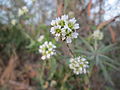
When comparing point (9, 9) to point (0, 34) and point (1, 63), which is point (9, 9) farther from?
point (1, 63)

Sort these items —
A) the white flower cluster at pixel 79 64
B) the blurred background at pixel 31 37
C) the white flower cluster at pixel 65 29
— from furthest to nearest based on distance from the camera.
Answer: the blurred background at pixel 31 37
the white flower cluster at pixel 79 64
the white flower cluster at pixel 65 29

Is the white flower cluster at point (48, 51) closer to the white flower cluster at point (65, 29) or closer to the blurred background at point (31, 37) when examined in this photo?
the white flower cluster at point (65, 29)

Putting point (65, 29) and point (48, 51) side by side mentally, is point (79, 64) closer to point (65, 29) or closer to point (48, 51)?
point (48, 51)

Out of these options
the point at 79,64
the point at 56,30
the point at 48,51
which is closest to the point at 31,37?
the point at 48,51

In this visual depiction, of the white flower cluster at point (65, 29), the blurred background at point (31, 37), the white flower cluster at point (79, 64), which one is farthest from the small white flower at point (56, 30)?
the blurred background at point (31, 37)

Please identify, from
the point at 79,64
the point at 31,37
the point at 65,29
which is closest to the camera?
the point at 65,29

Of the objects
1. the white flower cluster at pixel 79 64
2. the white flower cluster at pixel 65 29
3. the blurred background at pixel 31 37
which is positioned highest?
the blurred background at pixel 31 37

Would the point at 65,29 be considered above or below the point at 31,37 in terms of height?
below

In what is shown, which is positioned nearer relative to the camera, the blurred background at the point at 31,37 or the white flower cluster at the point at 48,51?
the white flower cluster at the point at 48,51
